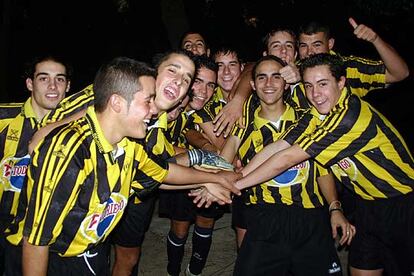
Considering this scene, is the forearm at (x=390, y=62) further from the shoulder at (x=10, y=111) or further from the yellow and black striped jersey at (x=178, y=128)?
the shoulder at (x=10, y=111)

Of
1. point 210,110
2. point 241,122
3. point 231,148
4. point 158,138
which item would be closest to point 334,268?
point 231,148

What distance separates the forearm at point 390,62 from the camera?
426 cm

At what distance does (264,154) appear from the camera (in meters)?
3.75

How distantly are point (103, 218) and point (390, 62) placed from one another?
2.99 meters

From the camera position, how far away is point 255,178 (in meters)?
3.65

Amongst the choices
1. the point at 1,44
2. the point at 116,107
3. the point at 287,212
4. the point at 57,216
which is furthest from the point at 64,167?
the point at 1,44

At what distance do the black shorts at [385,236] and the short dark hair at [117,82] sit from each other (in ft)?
6.77

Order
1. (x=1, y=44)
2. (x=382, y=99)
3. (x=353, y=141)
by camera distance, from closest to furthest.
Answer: (x=353, y=141), (x=382, y=99), (x=1, y=44)

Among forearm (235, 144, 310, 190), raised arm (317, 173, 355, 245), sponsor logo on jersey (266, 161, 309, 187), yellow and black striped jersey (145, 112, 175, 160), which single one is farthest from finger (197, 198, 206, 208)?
raised arm (317, 173, 355, 245)

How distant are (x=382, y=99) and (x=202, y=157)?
6.38 meters

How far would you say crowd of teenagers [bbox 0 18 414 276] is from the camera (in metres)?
2.59

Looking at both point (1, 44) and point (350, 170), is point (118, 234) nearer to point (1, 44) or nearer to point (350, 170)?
point (350, 170)

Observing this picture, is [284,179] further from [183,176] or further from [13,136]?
[13,136]

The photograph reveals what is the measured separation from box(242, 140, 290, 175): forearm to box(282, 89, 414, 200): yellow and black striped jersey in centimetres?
8
